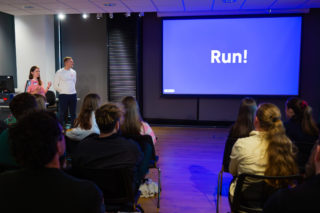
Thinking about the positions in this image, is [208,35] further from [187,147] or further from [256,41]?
[187,147]

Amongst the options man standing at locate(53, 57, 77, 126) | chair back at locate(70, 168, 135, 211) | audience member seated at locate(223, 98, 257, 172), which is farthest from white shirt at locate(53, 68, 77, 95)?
chair back at locate(70, 168, 135, 211)

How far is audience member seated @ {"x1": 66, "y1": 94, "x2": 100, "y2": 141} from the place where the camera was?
2.77 metres

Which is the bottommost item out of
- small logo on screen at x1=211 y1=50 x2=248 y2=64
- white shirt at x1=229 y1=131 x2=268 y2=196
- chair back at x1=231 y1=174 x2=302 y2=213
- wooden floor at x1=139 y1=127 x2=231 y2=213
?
wooden floor at x1=139 y1=127 x2=231 y2=213

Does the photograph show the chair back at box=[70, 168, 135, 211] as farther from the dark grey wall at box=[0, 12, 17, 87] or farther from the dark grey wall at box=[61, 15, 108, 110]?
the dark grey wall at box=[0, 12, 17, 87]

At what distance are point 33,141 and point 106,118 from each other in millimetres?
995

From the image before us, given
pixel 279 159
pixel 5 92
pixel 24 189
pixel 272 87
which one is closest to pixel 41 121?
pixel 24 189

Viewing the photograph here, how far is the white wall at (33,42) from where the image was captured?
7.27m

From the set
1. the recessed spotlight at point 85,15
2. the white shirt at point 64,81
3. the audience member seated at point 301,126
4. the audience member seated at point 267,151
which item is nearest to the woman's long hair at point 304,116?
the audience member seated at point 301,126

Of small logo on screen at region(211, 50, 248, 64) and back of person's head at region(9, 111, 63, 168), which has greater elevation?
small logo on screen at region(211, 50, 248, 64)

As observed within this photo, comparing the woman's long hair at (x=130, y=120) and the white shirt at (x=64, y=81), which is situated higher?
the white shirt at (x=64, y=81)

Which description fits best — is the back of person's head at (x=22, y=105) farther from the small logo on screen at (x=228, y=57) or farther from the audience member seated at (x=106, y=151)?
the small logo on screen at (x=228, y=57)

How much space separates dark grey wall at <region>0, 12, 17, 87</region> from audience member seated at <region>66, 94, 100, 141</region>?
5764 mm

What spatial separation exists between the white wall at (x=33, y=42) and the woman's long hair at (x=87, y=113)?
16.3 ft

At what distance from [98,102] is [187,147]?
2.56m
